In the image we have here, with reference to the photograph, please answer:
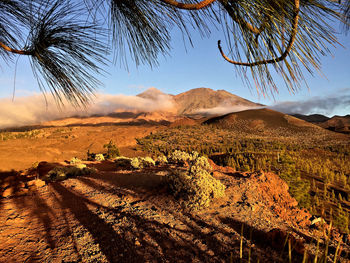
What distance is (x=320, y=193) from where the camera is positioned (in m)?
9.26

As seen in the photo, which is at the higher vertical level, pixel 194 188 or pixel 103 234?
pixel 194 188

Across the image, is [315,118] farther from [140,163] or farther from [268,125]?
[140,163]

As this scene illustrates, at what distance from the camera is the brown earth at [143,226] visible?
101 inches

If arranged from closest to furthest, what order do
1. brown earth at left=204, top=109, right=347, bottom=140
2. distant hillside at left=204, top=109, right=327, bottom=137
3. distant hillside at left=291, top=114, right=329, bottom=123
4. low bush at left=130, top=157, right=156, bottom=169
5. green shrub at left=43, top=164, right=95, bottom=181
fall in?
green shrub at left=43, top=164, right=95, bottom=181
low bush at left=130, top=157, right=156, bottom=169
brown earth at left=204, top=109, right=347, bottom=140
distant hillside at left=204, top=109, right=327, bottom=137
distant hillside at left=291, top=114, right=329, bottom=123

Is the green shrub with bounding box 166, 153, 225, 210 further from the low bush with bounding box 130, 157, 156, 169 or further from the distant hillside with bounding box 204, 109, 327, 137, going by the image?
the distant hillside with bounding box 204, 109, 327, 137

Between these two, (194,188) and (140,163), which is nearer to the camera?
(194,188)

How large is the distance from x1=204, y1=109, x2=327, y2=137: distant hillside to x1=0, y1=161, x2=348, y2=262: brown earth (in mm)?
45859

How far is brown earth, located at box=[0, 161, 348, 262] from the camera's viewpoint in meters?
2.58

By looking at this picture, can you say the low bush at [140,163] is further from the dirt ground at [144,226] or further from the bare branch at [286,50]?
the bare branch at [286,50]

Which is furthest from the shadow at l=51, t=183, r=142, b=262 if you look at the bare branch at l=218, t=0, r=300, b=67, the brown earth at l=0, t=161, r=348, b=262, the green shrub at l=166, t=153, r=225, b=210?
the bare branch at l=218, t=0, r=300, b=67

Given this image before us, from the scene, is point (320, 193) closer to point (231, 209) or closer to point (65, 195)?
point (231, 209)

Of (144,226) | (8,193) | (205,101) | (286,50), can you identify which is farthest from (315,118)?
(8,193)

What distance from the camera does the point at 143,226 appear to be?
3236 millimetres

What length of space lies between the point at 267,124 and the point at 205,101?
9023 cm
